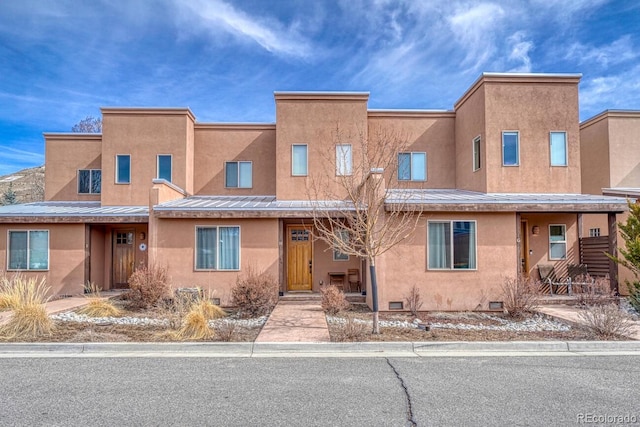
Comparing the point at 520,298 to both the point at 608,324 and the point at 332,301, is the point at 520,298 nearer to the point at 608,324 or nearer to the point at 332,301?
the point at 608,324

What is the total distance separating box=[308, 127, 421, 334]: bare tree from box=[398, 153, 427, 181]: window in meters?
0.49

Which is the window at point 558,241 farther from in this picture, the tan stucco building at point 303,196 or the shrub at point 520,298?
the shrub at point 520,298

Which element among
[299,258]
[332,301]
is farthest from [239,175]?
[332,301]

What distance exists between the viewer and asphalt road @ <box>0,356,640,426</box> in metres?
4.75

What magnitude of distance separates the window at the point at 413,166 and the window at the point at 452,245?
513 centimetres

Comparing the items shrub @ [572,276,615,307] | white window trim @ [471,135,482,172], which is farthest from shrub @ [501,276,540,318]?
white window trim @ [471,135,482,172]

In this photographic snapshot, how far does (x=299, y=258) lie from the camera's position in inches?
611

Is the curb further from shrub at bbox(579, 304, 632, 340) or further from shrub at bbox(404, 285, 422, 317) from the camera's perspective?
shrub at bbox(404, 285, 422, 317)

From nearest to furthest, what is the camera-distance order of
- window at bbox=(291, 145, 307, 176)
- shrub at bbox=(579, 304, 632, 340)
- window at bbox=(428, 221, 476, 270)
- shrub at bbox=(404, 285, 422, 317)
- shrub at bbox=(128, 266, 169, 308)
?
shrub at bbox=(579, 304, 632, 340), shrub at bbox=(404, 285, 422, 317), shrub at bbox=(128, 266, 169, 308), window at bbox=(428, 221, 476, 270), window at bbox=(291, 145, 307, 176)

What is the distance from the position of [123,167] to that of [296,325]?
11.6 metres

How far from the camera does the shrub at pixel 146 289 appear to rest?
11836 mm

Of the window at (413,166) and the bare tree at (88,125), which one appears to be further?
the bare tree at (88,125)

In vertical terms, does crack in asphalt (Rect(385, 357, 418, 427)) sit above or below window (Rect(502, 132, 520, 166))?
below

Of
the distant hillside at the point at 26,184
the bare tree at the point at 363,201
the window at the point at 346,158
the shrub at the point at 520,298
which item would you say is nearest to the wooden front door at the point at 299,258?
the bare tree at the point at 363,201
